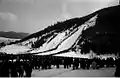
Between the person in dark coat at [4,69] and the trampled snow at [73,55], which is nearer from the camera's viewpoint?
the person in dark coat at [4,69]

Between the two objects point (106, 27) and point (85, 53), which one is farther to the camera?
point (106, 27)

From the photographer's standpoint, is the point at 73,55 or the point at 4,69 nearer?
the point at 4,69

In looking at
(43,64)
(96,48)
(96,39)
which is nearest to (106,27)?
(96,39)

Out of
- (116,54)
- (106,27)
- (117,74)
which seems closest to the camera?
(117,74)

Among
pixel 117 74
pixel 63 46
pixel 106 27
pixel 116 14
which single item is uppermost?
pixel 116 14

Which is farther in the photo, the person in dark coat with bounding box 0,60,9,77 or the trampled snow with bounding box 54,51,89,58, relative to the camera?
the trampled snow with bounding box 54,51,89,58

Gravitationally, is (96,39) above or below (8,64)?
above

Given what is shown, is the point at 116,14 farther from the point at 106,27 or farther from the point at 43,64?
the point at 43,64

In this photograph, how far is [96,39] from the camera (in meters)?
79.1

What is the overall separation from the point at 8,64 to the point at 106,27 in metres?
74.4

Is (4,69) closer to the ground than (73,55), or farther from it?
closer to the ground

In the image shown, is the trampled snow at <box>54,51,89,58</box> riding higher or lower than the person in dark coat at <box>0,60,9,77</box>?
higher

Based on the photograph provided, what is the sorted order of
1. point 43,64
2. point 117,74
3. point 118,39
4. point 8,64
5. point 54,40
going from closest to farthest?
1. point 8,64
2. point 117,74
3. point 43,64
4. point 118,39
5. point 54,40

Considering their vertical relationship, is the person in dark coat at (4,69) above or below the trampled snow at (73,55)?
below
